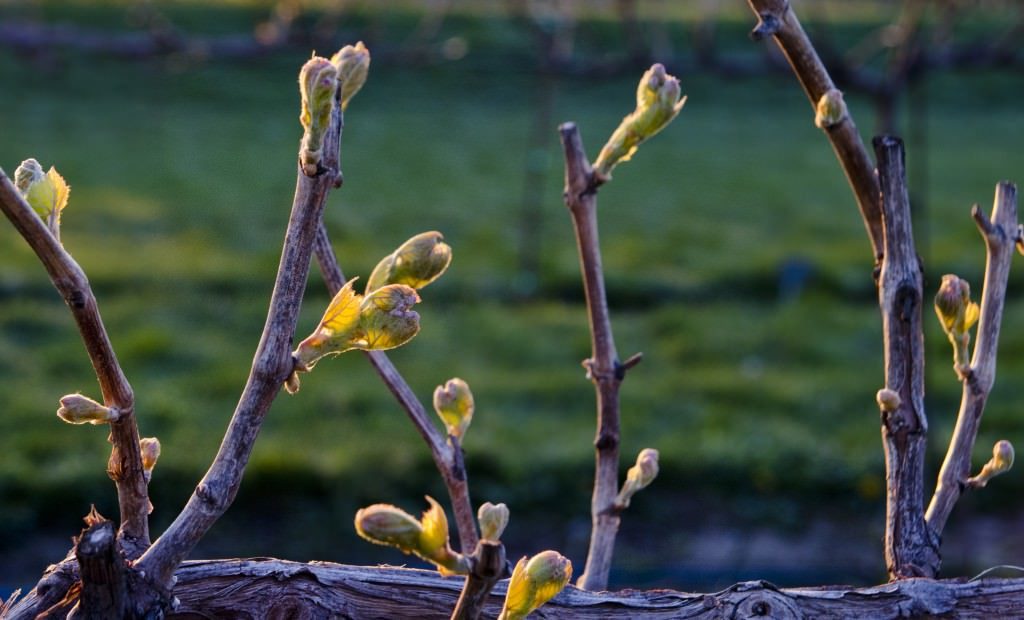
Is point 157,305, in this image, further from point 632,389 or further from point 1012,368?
point 1012,368

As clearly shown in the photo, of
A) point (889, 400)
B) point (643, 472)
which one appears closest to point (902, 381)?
point (889, 400)

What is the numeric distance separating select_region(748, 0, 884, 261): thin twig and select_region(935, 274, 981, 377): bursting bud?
83 mm

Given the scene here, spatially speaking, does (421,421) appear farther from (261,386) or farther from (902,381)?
(902,381)

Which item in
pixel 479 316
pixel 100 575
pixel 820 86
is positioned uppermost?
pixel 479 316

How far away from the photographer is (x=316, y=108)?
54 centimetres

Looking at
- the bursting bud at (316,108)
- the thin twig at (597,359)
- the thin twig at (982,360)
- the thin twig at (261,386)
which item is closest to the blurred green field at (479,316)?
the thin twig at (597,359)

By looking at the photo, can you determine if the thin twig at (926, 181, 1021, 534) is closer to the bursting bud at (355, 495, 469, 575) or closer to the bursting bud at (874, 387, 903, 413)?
the bursting bud at (874, 387, 903, 413)

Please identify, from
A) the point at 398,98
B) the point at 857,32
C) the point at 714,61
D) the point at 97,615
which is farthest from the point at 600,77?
the point at 857,32

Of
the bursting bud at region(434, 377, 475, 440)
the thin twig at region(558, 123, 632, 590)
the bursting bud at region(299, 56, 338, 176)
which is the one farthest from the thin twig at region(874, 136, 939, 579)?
the bursting bud at region(299, 56, 338, 176)

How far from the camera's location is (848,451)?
13.5ft

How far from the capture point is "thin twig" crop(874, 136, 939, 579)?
2.64ft

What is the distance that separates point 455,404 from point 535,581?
35 cm

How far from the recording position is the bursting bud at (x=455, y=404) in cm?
87

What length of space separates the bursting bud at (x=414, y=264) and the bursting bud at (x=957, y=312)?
39 cm
